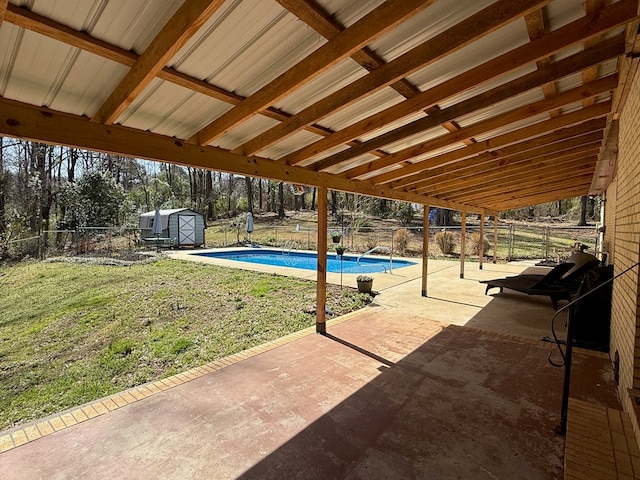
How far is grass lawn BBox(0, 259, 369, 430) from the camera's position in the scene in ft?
14.5

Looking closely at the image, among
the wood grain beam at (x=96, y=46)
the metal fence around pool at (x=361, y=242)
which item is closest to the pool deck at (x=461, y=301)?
the metal fence around pool at (x=361, y=242)

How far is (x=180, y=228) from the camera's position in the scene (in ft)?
64.3

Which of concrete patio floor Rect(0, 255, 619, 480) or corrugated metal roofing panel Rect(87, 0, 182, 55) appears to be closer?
corrugated metal roofing panel Rect(87, 0, 182, 55)

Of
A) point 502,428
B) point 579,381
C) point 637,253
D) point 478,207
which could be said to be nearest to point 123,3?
point 637,253

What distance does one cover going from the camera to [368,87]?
2.38 metres

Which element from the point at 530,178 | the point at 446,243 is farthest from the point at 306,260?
the point at 530,178

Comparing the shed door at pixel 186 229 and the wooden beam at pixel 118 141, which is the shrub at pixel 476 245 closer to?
the wooden beam at pixel 118 141

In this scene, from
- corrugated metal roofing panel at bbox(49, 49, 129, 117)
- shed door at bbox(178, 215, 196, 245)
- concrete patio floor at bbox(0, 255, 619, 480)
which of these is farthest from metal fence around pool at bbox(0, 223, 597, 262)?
corrugated metal roofing panel at bbox(49, 49, 129, 117)

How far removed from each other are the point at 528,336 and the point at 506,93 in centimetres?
362

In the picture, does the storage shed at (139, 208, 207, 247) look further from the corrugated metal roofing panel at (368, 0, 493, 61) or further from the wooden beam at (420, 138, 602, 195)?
the corrugated metal roofing panel at (368, 0, 493, 61)

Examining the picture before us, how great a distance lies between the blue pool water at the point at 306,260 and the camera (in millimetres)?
13594

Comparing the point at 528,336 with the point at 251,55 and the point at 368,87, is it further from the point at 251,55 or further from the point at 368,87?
the point at 251,55

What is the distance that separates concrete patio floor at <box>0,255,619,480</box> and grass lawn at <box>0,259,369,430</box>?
4.84 ft

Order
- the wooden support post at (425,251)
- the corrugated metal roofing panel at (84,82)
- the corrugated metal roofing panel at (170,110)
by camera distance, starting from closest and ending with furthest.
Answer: the corrugated metal roofing panel at (84,82) < the corrugated metal roofing panel at (170,110) < the wooden support post at (425,251)
